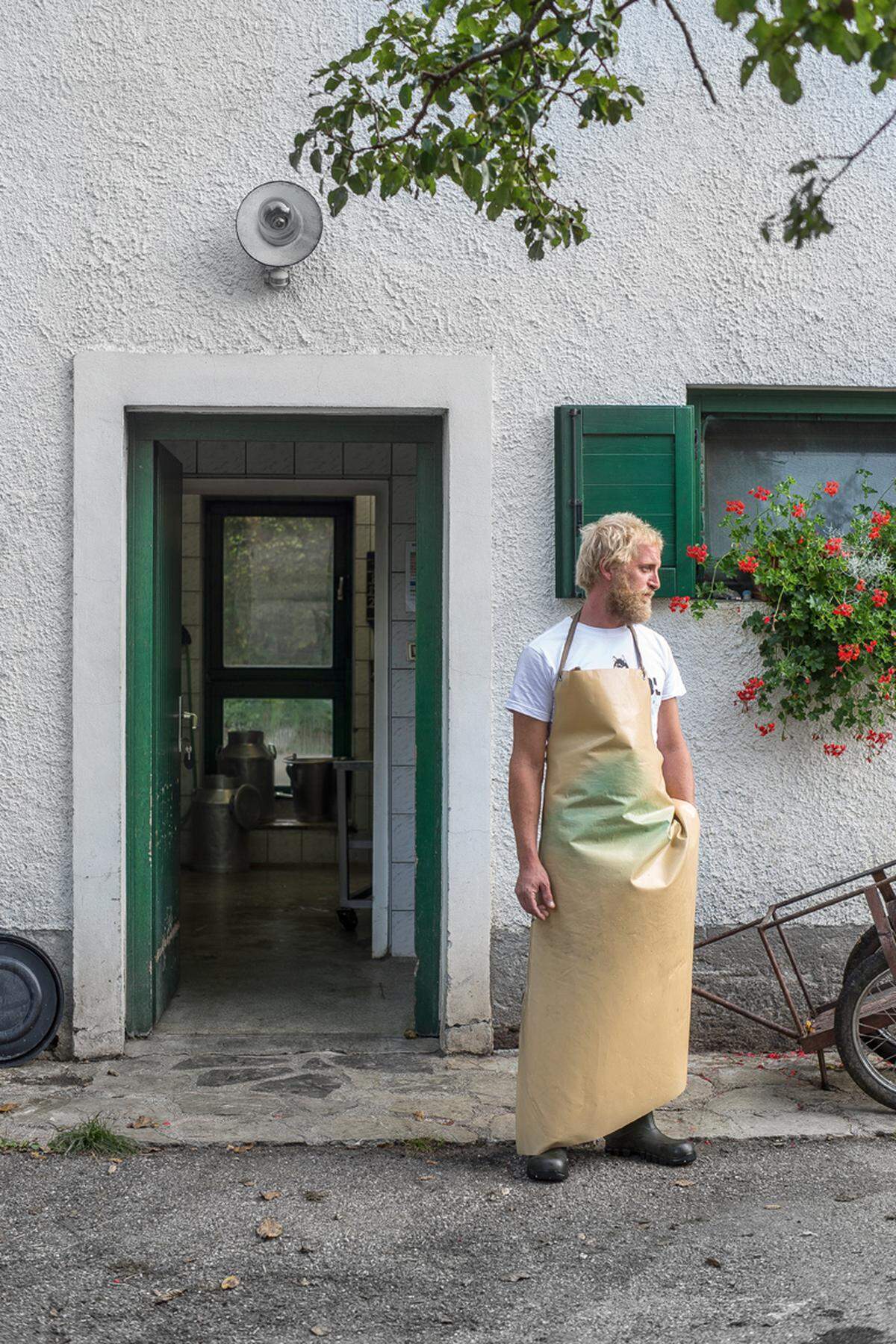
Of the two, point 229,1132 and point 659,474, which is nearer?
point 229,1132

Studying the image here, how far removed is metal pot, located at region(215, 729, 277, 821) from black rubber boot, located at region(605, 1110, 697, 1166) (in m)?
6.31

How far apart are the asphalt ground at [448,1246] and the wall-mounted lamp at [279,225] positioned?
319 centimetres

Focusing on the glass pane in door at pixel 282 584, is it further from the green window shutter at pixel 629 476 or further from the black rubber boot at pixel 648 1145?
the black rubber boot at pixel 648 1145

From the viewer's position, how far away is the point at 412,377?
16.7 feet

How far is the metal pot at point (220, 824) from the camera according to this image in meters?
9.58

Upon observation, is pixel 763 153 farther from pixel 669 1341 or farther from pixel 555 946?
pixel 669 1341

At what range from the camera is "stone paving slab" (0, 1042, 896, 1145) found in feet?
14.1

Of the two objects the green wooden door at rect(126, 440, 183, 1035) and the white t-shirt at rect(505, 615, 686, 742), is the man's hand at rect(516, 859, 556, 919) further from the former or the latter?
the green wooden door at rect(126, 440, 183, 1035)

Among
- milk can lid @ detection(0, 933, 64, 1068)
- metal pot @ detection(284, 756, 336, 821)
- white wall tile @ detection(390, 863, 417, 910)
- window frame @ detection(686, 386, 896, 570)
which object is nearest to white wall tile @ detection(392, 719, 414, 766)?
white wall tile @ detection(390, 863, 417, 910)

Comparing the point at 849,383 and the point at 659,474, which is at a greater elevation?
the point at 849,383

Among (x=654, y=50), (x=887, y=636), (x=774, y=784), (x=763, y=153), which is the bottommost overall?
(x=774, y=784)

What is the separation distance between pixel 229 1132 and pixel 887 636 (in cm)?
299

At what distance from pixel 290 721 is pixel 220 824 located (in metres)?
1.25

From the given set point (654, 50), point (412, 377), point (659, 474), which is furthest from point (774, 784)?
point (654, 50)
